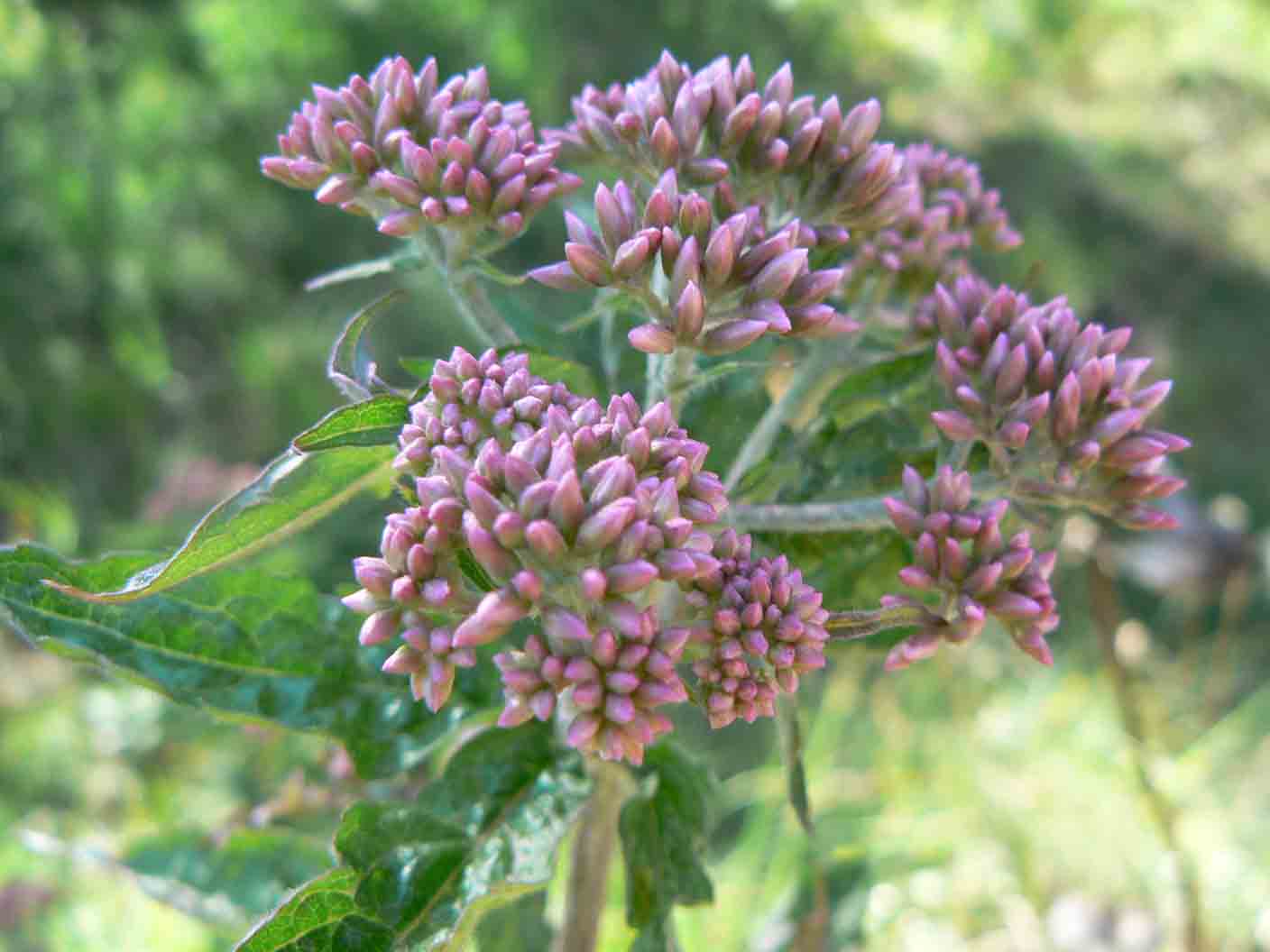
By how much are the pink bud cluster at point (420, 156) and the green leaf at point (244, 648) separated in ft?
0.88

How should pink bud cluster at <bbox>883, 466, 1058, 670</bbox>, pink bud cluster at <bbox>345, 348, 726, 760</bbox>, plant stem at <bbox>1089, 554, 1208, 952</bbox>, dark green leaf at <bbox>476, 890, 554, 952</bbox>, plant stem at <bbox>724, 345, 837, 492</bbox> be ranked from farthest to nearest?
plant stem at <bbox>1089, 554, 1208, 952</bbox>
dark green leaf at <bbox>476, 890, 554, 952</bbox>
plant stem at <bbox>724, 345, 837, 492</bbox>
pink bud cluster at <bbox>883, 466, 1058, 670</bbox>
pink bud cluster at <bbox>345, 348, 726, 760</bbox>

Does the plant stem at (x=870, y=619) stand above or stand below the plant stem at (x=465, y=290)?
below

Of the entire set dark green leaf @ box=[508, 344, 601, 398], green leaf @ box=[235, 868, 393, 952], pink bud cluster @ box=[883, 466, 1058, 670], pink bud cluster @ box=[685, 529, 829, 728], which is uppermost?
dark green leaf @ box=[508, 344, 601, 398]

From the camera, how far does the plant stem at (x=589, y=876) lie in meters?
0.78

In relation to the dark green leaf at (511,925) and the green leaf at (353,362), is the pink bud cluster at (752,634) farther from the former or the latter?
the dark green leaf at (511,925)

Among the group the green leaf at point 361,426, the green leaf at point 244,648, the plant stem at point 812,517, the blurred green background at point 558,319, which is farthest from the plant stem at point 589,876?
the blurred green background at point 558,319

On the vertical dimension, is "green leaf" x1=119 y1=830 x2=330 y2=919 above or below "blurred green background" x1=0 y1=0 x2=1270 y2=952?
Result: below

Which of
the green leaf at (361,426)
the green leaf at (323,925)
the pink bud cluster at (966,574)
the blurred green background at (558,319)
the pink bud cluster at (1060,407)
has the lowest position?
the green leaf at (323,925)

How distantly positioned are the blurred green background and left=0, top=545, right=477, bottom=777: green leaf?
2.51 ft

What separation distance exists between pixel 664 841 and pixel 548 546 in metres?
0.33

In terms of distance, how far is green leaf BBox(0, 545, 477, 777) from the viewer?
642mm

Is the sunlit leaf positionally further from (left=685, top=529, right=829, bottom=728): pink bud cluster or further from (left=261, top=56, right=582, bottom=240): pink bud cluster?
(left=261, top=56, right=582, bottom=240): pink bud cluster

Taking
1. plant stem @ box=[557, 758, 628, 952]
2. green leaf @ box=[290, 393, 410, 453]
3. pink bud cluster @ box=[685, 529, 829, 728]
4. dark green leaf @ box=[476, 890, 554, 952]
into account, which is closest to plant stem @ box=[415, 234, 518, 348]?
green leaf @ box=[290, 393, 410, 453]

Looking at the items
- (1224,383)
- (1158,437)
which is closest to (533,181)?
Result: (1158,437)
